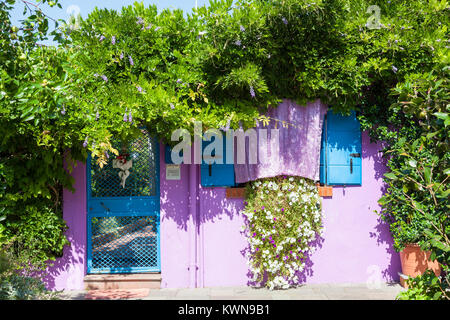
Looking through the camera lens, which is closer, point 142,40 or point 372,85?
point 142,40

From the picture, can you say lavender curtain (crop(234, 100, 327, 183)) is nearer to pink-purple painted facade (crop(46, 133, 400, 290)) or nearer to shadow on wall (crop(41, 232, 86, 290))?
pink-purple painted facade (crop(46, 133, 400, 290))

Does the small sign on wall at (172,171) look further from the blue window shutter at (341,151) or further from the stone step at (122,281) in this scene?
the blue window shutter at (341,151)

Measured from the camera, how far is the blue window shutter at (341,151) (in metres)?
5.87

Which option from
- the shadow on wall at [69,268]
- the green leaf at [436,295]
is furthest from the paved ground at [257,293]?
the green leaf at [436,295]

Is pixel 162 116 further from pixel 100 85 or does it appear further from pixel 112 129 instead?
pixel 100 85

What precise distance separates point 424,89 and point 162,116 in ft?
10.1

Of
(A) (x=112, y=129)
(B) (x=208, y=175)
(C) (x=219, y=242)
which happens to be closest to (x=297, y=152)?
(B) (x=208, y=175)

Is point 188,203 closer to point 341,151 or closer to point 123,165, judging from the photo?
point 123,165

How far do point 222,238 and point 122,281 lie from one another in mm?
1534

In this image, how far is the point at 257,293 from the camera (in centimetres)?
546

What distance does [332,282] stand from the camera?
5852 mm

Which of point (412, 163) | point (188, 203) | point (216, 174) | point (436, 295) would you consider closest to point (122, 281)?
point (188, 203)

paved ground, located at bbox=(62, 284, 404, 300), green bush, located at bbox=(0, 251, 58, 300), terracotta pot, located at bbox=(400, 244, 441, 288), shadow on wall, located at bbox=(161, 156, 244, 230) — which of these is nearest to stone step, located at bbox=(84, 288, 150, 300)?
paved ground, located at bbox=(62, 284, 404, 300)

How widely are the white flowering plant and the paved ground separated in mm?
220
